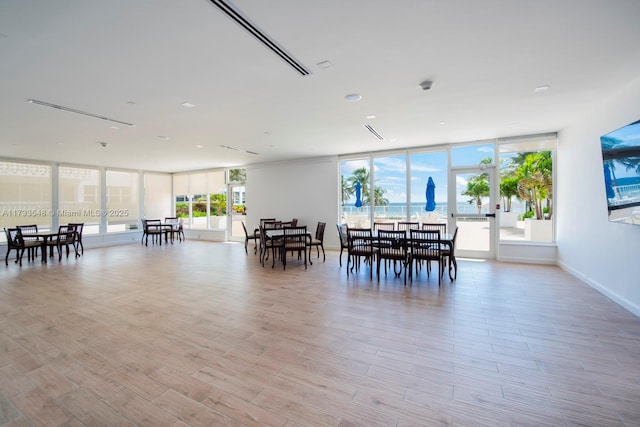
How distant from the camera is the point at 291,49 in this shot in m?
2.67

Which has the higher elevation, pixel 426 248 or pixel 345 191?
pixel 345 191

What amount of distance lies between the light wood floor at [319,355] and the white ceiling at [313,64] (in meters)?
2.87

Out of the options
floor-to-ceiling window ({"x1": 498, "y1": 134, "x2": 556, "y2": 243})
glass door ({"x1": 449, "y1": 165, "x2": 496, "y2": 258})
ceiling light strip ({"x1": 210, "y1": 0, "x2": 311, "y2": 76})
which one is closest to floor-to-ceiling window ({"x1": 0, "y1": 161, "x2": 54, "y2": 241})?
ceiling light strip ({"x1": 210, "y1": 0, "x2": 311, "y2": 76})

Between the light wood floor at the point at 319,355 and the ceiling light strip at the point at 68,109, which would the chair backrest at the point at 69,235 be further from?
the ceiling light strip at the point at 68,109

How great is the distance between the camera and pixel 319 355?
2.48 meters

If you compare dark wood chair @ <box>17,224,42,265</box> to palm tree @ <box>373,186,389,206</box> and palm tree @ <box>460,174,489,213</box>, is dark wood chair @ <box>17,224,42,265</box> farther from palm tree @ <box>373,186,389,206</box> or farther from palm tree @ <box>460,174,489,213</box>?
palm tree @ <box>460,174,489,213</box>

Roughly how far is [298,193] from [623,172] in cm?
733

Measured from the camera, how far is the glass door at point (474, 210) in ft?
21.8

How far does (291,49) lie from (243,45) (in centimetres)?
45

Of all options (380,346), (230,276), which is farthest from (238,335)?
(230,276)

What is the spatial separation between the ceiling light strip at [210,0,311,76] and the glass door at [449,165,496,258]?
17.4ft

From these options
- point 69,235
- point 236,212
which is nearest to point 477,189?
point 236,212

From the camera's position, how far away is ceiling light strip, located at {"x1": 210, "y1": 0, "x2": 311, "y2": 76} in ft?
6.88

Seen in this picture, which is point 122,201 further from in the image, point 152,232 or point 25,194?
point 25,194
